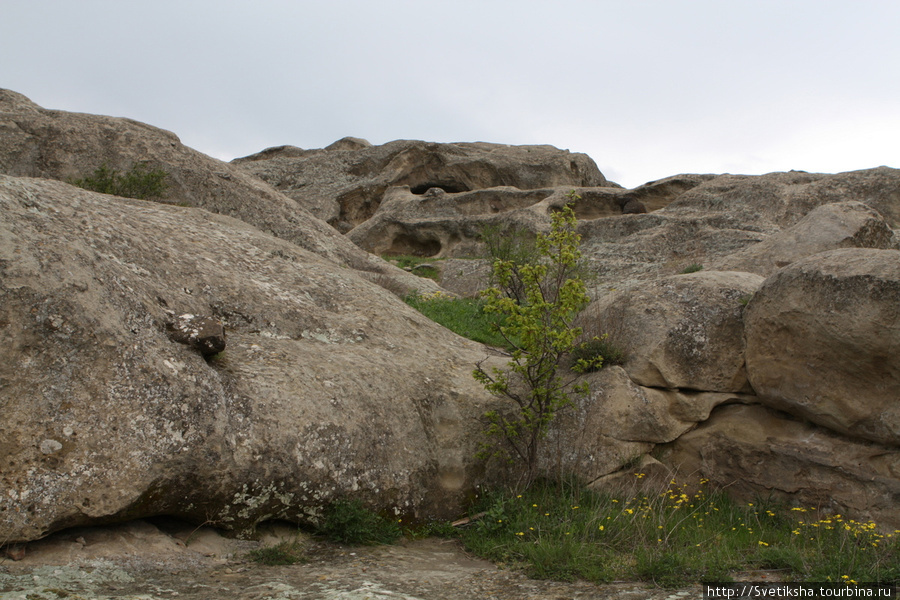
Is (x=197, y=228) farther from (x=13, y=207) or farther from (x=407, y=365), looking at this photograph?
(x=407, y=365)

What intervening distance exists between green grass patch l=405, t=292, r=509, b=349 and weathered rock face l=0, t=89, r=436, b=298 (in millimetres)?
544

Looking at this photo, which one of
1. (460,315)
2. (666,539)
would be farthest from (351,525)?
(460,315)

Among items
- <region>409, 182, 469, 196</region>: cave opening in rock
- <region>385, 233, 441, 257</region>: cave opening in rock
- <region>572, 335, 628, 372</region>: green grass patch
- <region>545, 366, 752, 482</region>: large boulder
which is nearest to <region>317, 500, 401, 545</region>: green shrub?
<region>545, 366, 752, 482</region>: large boulder

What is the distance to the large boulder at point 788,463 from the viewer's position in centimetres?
668

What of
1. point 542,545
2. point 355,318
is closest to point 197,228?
point 355,318

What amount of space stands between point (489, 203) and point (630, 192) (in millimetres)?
4373

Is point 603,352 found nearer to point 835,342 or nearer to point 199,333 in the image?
point 835,342

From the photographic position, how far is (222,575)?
15.7 ft

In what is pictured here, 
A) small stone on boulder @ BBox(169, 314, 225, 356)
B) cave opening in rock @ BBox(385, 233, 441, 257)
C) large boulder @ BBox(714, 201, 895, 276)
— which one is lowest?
small stone on boulder @ BBox(169, 314, 225, 356)

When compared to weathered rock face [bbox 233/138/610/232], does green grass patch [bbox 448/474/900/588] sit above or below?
below

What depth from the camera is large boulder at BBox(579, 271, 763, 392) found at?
25.3 ft

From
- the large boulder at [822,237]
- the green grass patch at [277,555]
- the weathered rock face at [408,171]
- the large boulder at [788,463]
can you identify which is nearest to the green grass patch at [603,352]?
the large boulder at [788,463]

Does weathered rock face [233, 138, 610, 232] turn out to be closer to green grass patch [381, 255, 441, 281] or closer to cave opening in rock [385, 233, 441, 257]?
cave opening in rock [385, 233, 441, 257]

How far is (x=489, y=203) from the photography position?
2241cm
